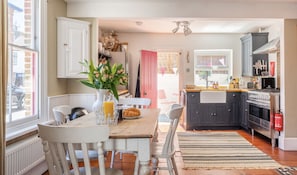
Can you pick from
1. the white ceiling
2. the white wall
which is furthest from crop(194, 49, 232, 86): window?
the white ceiling

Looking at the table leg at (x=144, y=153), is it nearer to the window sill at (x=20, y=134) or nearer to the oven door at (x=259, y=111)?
the window sill at (x=20, y=134)

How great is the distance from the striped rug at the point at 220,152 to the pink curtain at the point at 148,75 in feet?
6.30

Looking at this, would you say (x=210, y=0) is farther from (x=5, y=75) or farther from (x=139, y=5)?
(x=5, y=75)

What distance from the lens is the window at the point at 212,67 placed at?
746cm

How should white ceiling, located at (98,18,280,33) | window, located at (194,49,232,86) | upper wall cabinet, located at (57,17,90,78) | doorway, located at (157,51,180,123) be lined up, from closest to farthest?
1. upper wall cabinet, located at (57,17,90,78)
2. white ceiling, located at (98,18,280,33)
3. window, located at (194,49,232,86)
4. doorway, located at (157,51,180,123)

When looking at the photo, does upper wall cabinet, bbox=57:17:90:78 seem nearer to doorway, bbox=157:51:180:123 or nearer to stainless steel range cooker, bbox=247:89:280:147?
stainless steel range cooker, bbox=247:89:280:147

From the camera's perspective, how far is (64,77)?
409cm

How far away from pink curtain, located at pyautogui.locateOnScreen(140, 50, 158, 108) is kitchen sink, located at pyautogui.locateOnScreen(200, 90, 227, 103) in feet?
5.31

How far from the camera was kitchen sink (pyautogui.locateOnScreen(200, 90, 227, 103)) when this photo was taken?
6.29 meters

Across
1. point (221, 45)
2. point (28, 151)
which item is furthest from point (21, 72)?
point (221, 45)

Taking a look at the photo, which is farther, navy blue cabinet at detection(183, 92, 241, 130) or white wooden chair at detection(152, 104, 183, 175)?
navy blue cabinet at detection(183, 92, 241, 130)

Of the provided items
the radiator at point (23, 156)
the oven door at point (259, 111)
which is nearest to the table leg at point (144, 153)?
the radiator at point (23, 156)

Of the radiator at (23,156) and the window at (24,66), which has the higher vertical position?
the window at (24,66)

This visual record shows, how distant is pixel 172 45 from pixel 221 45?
4.24ft
